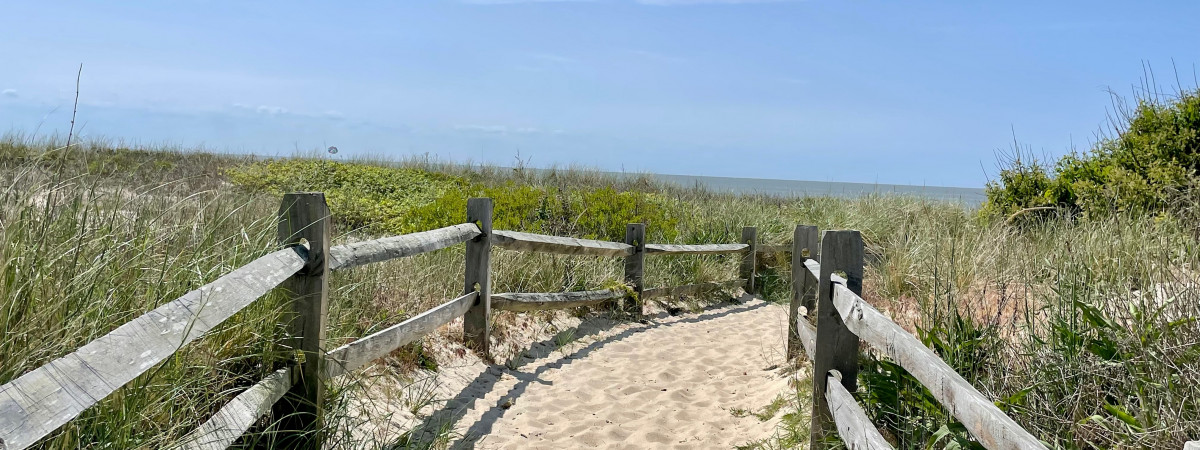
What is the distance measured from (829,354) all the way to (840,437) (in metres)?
0.48

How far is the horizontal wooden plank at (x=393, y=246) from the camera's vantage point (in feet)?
14.0

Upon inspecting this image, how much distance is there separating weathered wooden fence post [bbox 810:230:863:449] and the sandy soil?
788 mm

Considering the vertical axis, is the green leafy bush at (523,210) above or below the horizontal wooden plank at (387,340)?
above

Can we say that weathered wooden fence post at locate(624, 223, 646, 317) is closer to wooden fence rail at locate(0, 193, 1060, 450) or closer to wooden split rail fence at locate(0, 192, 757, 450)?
wooden split rail fence at locate(0, 192, 757, 450)

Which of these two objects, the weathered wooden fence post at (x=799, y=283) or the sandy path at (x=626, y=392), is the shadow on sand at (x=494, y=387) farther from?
the weathered wooden fence post at (x=799, y=283)

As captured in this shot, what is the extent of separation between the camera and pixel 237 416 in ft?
10.5

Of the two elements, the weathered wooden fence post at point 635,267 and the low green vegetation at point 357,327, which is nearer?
the low green vegetation at point 357,327

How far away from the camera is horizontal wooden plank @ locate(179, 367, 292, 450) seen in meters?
2.96

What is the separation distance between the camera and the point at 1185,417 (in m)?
3.12

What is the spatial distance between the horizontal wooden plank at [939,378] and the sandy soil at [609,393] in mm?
1556

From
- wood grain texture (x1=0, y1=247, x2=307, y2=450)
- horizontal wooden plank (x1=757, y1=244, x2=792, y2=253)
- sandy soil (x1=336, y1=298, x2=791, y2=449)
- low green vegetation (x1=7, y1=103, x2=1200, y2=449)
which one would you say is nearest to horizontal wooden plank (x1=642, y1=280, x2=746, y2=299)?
horizontal wooden plank (x1=757, y1=244, x2=792, y2=253)

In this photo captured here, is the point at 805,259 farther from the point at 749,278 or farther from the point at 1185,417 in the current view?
the point at 749,278

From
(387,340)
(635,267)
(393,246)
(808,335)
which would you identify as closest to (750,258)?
(635,267)

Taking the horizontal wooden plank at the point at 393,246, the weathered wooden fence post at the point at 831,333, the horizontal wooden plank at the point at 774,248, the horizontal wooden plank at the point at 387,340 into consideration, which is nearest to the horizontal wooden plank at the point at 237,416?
the horizontal wooden plank at the point at 387,340
